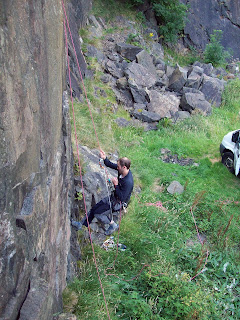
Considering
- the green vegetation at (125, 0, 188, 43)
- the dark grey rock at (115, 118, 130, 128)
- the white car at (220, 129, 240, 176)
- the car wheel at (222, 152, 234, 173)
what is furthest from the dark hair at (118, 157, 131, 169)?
the green vegetation at (125, 0, 188, 43)

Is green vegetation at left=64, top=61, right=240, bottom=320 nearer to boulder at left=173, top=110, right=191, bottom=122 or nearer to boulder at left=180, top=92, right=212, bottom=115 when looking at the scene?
boulder at left=173, top=110, right=191, bottom=122

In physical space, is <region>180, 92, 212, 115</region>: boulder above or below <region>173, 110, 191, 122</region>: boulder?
above

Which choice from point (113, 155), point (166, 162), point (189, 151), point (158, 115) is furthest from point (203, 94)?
point (113, 155)

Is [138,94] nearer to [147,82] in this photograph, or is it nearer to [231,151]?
[147,82]

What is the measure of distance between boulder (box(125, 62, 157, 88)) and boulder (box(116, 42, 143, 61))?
2.86ft

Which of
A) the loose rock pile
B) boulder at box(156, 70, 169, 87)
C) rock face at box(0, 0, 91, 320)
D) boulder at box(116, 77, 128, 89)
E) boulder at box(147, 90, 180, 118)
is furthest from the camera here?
boulder at box(156, 70, 169, 87)

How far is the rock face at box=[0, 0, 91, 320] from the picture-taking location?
150 centimetres

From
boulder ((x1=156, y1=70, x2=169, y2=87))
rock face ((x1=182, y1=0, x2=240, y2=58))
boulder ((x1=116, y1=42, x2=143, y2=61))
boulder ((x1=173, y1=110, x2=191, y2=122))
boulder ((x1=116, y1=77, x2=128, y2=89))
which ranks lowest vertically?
boulder ((x1=173, y1=110, x2=191, y2=122))

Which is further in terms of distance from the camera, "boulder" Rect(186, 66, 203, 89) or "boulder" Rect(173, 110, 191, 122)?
"boulder" Rect(186, 66, 203, 89)

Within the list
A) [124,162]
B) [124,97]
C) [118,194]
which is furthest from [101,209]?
[124,97]

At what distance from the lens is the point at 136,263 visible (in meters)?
4.67

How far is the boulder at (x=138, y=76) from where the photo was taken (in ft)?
37.5

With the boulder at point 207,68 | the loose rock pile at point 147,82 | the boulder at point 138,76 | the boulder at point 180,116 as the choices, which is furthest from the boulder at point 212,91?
the boulder at point 138,76

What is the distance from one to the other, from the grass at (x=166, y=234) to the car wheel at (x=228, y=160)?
200 mm
